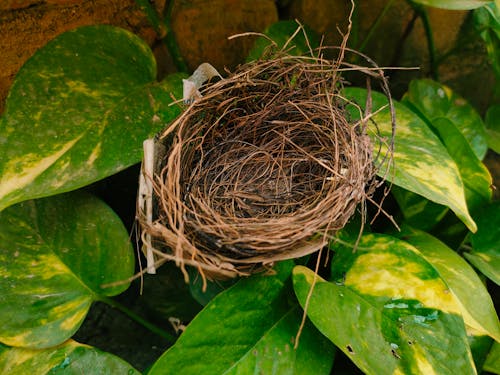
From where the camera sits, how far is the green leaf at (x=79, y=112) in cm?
70

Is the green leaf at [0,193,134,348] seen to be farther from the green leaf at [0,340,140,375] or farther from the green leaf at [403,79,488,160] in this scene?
the green leaf at [403,79,488,160]

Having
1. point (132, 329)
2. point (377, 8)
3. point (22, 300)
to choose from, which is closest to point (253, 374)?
point (22, 300)

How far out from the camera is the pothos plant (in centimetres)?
65

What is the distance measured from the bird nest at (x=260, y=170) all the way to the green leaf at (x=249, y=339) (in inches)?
2.5

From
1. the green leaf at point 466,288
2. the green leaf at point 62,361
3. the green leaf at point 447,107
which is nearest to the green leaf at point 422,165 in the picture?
the green leaf at point 466,288

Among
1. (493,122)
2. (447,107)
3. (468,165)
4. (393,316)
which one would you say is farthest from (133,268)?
(493,122)

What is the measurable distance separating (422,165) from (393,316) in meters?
0.22

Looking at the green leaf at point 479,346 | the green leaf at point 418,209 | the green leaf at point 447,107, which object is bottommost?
the green leaf at point 479,346

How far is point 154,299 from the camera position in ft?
3.22

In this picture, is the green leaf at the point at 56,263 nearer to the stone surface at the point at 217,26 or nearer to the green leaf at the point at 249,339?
the green leaf at the point at 249,339

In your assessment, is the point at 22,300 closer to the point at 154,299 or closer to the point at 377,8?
the point at 154,299

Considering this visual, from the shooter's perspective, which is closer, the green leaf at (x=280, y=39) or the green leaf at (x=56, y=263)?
the green leaf at (x=56, y=263)

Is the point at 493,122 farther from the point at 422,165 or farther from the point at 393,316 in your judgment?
the point at 393,316

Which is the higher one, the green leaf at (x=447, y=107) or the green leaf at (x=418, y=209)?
the green leaf at (x=447, y=107)
